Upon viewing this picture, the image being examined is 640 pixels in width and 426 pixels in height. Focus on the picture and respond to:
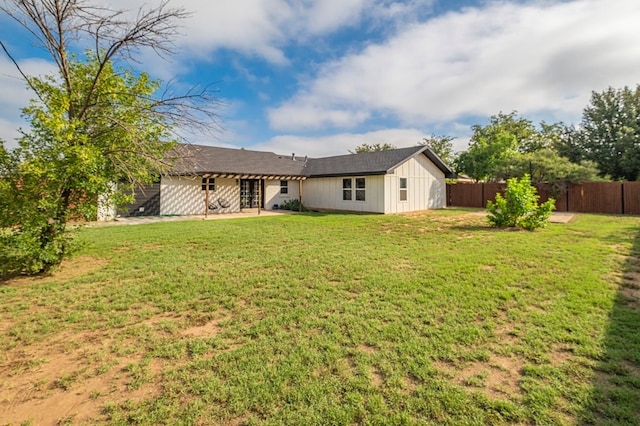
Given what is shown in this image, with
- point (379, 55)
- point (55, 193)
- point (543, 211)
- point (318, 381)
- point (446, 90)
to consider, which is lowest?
point (318, 381)

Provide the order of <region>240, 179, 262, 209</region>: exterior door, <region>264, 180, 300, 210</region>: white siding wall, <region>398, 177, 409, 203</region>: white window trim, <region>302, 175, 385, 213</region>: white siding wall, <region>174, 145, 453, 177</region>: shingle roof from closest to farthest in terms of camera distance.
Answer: <region>302, 175, 385, 213</region>: white siding wall < <region>174, 145, 453, 177</region>: shingle roof < <region>398, 177, 409, 203</region>: white window trim < <region>240, 179, 262, 209</region>: exterior door < <region>264, 180, 300, 210</region>: white siding wall

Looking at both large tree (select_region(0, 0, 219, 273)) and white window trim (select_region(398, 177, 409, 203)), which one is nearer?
large tree (select_region(0, 0, 219, 273))

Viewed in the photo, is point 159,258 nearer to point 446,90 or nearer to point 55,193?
point 55,193

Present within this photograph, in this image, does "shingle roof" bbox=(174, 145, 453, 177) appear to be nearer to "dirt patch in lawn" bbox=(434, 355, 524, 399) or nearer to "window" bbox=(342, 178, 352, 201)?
"window" bbox=(342, 178, 352, 201)

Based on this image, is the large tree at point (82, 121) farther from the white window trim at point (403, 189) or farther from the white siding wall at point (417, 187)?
the white window trim at point (403, 189)

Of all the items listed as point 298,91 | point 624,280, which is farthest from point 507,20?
point 298,91

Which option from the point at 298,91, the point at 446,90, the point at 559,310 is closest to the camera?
the point at 559,310

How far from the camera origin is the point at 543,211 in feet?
A: 30.7

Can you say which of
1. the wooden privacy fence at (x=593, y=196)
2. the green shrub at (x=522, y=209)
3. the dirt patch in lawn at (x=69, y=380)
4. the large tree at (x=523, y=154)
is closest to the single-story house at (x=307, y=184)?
the large tree at (x=523, y=154)

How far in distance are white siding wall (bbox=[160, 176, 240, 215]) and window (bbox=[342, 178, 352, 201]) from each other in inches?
264

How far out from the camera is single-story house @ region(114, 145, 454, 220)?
1577cm

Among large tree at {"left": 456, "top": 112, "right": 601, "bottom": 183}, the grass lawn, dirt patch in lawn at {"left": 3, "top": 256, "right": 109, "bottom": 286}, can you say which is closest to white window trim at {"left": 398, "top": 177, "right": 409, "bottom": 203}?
large tree at {"left": 456, "top": 112, "right": 601, "bottom": 183}

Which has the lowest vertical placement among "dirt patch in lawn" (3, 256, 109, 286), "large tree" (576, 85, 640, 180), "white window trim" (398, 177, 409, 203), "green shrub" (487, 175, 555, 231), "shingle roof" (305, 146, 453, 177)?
"dirt patch in lawn" (3, 256, 109, 286)

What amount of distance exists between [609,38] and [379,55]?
924 centimetres
